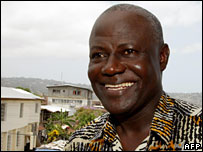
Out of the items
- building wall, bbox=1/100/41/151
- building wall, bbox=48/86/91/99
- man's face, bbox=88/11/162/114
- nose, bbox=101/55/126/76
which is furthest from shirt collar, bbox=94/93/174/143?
building wall, bbox=48/86/91/99

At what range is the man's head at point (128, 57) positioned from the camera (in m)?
1.41

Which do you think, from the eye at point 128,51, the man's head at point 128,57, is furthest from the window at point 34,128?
the eye at point 128,51

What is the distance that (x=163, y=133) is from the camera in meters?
1.37

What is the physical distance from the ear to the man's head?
55 mm

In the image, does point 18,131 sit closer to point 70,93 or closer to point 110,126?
point 110,126

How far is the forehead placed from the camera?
1417 mm

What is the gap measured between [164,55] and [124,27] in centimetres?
34

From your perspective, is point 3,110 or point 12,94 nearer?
point 3,110

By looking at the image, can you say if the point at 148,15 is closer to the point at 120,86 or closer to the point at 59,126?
the point at 120,86

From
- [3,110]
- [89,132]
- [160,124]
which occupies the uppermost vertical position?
[160,124]

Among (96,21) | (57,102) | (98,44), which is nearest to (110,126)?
(98,44)

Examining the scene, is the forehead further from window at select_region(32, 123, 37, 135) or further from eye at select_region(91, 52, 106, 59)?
window at select_region(32, 123, 37, 135)

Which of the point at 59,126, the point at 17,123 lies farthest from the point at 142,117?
the point at 59,126

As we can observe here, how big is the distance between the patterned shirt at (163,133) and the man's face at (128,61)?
15 cm
